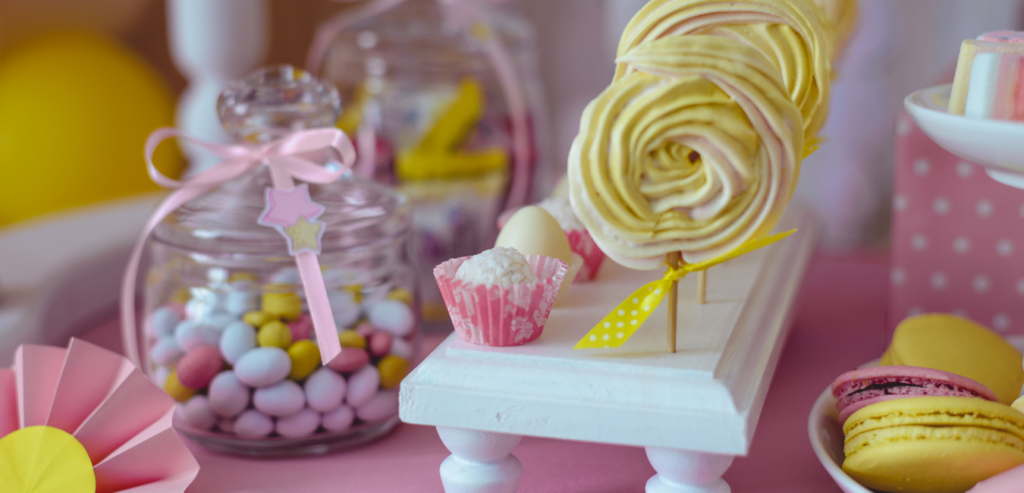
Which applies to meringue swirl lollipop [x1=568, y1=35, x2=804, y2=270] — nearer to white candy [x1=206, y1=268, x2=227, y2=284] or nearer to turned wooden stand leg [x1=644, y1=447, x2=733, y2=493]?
turned wooden stand leg [x1=644, y1=447, x2=733, y2=493]

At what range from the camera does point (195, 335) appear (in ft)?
2.10

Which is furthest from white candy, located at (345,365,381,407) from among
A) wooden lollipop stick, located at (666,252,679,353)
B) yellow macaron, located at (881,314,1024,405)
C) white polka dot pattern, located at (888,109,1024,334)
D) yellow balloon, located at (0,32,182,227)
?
yellow balloon, located at (0,32,182,227)

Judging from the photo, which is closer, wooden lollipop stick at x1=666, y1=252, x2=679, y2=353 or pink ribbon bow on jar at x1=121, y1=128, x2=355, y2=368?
wooden lollipop stick at x1=666, y1=252, x2=679, y2=353

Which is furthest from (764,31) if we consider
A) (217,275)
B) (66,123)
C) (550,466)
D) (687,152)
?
(66,123)

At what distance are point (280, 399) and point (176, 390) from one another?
9 cm

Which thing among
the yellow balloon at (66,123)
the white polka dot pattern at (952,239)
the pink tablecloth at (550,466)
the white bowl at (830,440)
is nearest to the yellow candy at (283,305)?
the pink tablecloth at (550,466)

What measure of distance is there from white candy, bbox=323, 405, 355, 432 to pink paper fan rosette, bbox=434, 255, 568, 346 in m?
0.15

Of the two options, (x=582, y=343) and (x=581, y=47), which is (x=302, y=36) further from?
(x=582, y=343)

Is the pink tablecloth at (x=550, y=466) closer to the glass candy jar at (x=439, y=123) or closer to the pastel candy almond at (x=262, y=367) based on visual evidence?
the pastel candy almond at (x=262, y=367)

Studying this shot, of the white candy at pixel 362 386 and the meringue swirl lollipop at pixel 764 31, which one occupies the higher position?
the meringue swirl lollipop at pixel 764 31

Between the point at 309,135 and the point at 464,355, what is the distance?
25 centimetres

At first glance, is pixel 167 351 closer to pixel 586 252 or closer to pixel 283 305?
pixel 283 305

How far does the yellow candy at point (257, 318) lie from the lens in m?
0.64

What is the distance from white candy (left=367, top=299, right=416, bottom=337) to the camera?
67cm
